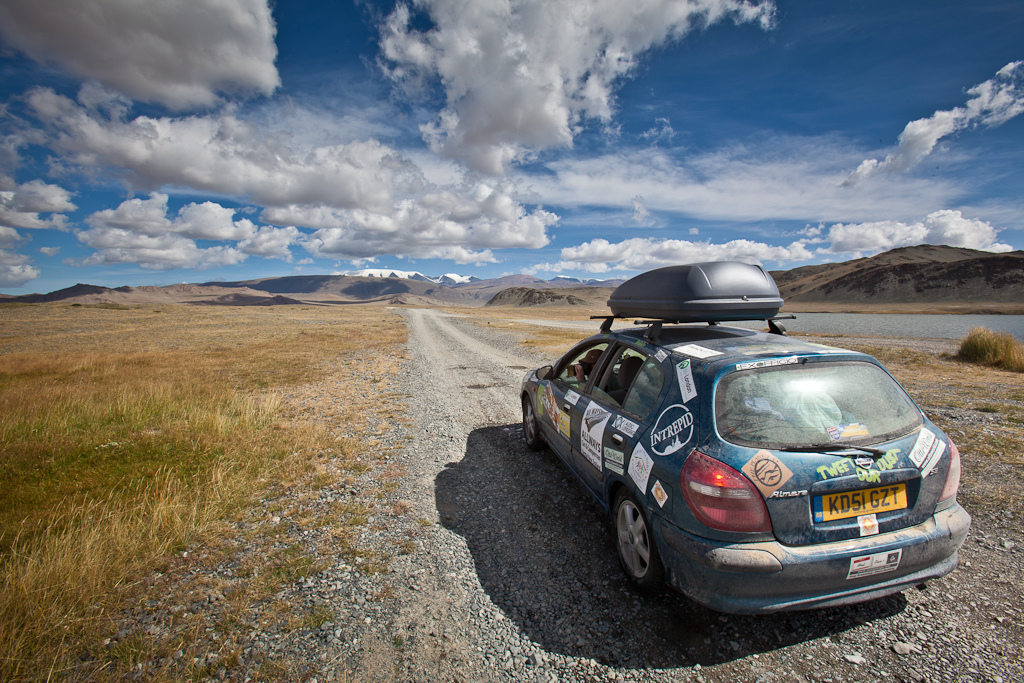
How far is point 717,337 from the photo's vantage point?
3.40 metres

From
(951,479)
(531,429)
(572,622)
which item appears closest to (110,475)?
(531,429)

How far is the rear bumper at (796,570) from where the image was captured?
2.31 metres

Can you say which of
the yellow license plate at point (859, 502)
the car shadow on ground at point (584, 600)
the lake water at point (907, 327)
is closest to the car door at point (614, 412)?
the car shadow on ground at point (584, 600)

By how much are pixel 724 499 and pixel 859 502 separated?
793 millimetres

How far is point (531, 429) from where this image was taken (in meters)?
5.82

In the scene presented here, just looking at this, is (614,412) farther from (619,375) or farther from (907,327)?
(907,327)

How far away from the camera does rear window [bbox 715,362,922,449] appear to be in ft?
8.38

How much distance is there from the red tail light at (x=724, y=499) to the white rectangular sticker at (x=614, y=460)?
730 mm

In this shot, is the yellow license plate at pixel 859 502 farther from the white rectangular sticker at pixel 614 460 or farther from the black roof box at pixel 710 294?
the black roof box at pixel 710 294

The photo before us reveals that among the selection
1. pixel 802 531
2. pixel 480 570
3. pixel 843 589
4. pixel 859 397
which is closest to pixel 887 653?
pixel 843 589

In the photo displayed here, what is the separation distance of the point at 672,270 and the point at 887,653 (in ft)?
9.32

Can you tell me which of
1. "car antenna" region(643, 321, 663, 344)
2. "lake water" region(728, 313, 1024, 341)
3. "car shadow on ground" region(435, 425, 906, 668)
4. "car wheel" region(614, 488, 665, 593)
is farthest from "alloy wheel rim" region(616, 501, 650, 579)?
"lake water" region(728, 313, 1024, 341)

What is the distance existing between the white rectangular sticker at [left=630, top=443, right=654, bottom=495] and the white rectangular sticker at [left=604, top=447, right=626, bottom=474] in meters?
0.14

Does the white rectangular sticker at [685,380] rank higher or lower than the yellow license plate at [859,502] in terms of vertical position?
higher
